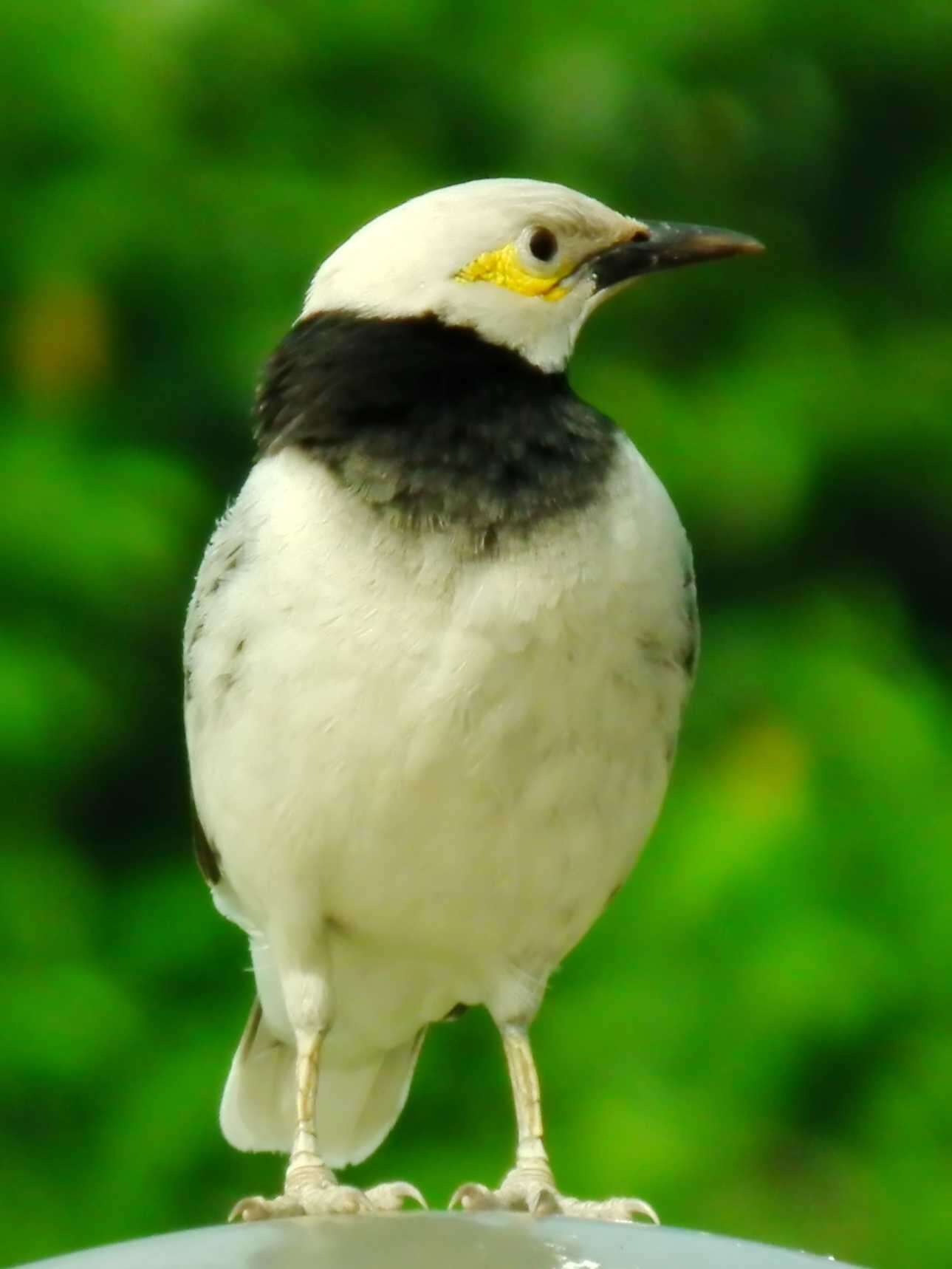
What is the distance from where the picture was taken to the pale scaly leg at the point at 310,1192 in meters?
3.03

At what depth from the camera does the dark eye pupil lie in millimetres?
3199

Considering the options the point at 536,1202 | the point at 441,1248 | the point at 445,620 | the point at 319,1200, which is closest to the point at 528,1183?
the point at 536,1202

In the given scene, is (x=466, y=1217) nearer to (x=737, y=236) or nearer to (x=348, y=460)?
(x=348, y=460)

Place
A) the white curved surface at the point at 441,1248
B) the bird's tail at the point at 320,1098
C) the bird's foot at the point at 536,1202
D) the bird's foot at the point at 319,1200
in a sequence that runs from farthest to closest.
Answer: the bird's tail at the point at 320,1098, the bird's foot at the point at 536,1202, the bird's foot at the point at 319,1200, the white curved surface at the point at 441,1248

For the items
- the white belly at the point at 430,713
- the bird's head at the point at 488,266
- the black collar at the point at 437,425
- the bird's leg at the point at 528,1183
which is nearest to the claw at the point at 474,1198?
the bird's leg at the point at 528,1183

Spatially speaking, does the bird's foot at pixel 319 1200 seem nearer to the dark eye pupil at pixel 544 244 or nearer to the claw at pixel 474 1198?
the claw at pixel 474 1198

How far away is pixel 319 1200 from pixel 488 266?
121 centimetres

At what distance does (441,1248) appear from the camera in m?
2.36

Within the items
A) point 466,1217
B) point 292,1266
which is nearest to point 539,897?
point 466,1217

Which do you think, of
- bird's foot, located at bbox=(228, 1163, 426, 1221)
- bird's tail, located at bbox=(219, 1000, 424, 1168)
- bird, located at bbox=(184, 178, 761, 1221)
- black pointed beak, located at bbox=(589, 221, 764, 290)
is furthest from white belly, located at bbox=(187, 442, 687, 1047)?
bird's tail, located at bbox=(219, 1000, 424, 1168)

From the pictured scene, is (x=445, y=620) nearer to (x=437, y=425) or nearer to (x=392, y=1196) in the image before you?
(x=437, y=425)

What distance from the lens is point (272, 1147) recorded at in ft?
13.4

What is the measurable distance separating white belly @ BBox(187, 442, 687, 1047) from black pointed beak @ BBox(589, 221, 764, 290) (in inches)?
10.8

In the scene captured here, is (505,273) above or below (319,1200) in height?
above
